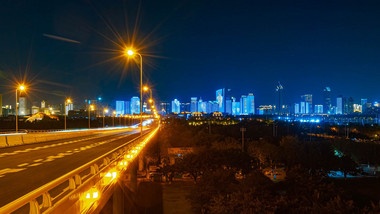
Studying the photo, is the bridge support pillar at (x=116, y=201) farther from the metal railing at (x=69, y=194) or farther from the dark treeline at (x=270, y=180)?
the dark treeline at (x=270, y=180)

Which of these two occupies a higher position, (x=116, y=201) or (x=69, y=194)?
(x=69, y=194)

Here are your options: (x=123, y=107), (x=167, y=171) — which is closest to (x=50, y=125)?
(x=167, y=171)

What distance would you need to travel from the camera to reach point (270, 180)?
26516 millimetres

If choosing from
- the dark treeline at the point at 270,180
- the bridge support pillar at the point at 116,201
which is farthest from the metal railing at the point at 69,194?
the dark treeline at the point at 270,180

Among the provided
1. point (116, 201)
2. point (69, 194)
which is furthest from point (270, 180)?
point (69, 194)

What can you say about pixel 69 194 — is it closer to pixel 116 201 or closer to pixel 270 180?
pixel 116 201

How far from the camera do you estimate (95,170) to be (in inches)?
394

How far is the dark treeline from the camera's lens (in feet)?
52.4

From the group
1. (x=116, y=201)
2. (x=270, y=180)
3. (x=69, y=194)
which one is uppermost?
(x=69, y=194)

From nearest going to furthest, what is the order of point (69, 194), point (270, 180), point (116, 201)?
point (69, 194) < point (116, 201) < point (270, 180)

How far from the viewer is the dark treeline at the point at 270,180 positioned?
1596 centimetres

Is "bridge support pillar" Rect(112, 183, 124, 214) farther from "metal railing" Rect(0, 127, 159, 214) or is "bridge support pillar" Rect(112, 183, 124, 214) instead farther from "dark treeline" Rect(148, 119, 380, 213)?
"dark treeline" Rect(148, 119, 380, 213)

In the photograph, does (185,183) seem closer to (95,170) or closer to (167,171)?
(167,171)

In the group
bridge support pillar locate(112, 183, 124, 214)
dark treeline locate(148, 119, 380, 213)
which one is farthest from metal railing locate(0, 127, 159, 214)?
dark treeline locate(148, 119, 380, 213)
